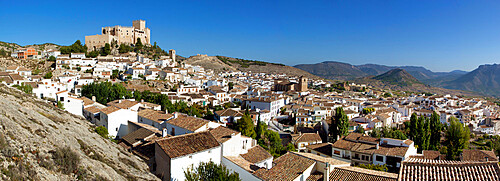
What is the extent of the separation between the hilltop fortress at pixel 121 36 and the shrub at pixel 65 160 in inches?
2522

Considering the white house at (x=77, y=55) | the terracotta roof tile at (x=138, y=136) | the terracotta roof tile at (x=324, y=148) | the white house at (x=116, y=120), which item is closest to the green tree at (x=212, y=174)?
the terracotta roof tile at (x=138, y=136)

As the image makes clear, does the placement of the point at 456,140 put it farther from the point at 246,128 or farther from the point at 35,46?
the point at 35,46

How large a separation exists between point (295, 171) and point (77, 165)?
7.86 metres

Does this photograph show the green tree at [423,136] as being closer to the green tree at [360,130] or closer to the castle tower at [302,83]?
the green tree at [360,130]

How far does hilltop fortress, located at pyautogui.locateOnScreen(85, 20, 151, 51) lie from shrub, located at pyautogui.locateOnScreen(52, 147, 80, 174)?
6406 cm

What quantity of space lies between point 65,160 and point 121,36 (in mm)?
68566

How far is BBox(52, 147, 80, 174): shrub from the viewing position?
304 inches

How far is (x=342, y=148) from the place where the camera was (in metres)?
23.1

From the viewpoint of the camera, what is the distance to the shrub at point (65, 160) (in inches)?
304

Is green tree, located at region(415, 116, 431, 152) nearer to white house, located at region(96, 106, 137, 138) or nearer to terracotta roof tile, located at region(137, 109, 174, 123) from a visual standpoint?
terracotta roof tile, located at region(137, 109, 174, 123)

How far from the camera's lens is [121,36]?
69.9 m

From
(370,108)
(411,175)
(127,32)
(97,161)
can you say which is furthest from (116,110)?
(127,32)

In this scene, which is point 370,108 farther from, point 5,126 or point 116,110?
point 5,126

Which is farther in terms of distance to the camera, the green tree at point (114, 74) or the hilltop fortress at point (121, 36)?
the hilltop fortress at point (121, 36)
